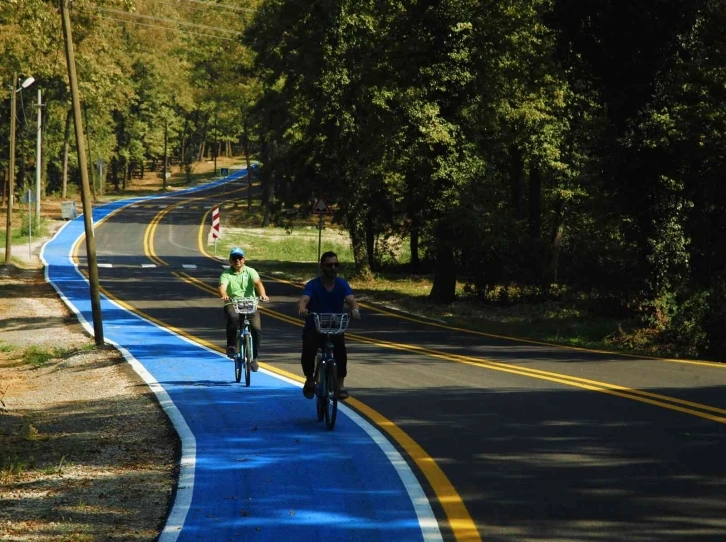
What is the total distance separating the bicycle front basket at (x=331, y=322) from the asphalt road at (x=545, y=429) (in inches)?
46.3

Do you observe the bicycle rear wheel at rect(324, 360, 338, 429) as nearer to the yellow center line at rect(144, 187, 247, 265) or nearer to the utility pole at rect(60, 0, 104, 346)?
the utility pole at rect(60, 0, 104, 346)

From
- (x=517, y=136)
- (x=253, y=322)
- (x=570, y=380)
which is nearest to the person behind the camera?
(x=570, y=380)

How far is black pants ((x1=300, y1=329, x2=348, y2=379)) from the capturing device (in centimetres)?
1153

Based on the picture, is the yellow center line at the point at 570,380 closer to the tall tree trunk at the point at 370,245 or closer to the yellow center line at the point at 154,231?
the tall tree trunk at the point at 370,245

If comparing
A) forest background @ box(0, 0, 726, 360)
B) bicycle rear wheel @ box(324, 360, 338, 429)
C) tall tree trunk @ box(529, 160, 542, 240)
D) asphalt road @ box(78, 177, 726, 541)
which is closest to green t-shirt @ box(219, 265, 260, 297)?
asphalt road @ box(78, 177, 726, 541)

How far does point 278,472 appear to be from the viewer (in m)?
9.08

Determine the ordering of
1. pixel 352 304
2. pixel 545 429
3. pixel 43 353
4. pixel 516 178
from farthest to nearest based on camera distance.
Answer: pixel 516 178 < pixel 43 353 < pixel 352 304 < pixel 545 429

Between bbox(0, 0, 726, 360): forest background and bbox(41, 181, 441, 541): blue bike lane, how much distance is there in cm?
1097

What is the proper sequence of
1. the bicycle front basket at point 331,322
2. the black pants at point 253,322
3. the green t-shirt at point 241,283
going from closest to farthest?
the bicycle front basket at point 331,322 < the green t-shirt at point 241,283 < the black pants at point 253,322

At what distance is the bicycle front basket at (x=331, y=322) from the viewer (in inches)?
445

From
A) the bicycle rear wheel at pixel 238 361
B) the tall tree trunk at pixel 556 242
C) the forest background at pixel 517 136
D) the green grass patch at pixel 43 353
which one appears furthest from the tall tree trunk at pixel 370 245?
the bicycle rear wheel at pixel 238 361

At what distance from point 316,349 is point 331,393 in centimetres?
74

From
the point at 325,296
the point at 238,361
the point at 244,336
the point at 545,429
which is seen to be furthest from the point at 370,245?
the point at 545,429

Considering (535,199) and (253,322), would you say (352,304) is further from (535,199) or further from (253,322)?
(535,199)
